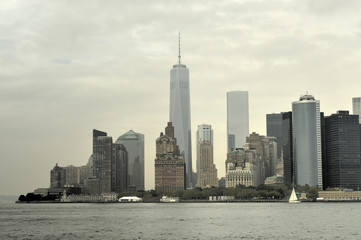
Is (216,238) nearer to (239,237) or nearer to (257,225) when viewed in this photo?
(239,237)

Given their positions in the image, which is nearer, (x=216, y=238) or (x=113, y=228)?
(x=216, y=238)

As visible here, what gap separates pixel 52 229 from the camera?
151250mm

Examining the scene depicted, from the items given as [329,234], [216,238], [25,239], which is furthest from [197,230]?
[25,239]

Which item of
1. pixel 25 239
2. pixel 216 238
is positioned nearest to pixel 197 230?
pixel 216 238

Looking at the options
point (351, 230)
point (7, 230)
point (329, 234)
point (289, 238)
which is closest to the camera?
point (289, 238)

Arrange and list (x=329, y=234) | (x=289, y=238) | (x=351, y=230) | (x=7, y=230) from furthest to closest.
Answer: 1. (x=7, y=230)
2. (x=351, y=230)
3. (x=329, y=234)
4. (x=289, y=238)

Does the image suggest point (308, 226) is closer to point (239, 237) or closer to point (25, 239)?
point (239, 237)

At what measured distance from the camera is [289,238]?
4722 inches

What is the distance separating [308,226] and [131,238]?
162 ft

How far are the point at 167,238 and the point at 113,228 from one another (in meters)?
32.5

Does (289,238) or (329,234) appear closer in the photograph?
(289,238)

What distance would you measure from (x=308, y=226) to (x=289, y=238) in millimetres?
34110

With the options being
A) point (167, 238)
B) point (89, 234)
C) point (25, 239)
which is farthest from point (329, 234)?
point (25, 239)

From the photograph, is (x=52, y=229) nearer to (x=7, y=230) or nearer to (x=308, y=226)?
(x=7, y=230)
